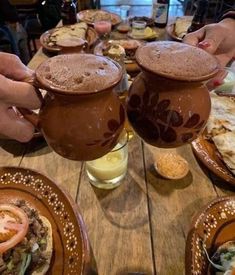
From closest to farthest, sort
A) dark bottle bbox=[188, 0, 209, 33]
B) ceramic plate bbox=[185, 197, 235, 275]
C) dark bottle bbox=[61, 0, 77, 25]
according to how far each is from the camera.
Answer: ceramic plate bbox=[185, 197, 235, 275], dark bottle bbox=[188, 0, 209, 33], dark bottle bbox=[61, 0, 77, 25]

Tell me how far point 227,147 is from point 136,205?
0.32 meters

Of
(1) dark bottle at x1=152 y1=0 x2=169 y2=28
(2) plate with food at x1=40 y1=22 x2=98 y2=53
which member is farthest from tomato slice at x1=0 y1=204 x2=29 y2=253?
(1) dark bottle at x1=152 y1=0 x2=169 y2=28

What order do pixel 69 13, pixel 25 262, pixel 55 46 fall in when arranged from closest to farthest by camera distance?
pixel 25 262, pixel 55 46, pixel 69 13

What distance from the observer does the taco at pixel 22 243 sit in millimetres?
558

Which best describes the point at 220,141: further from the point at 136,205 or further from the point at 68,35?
the point at 68,35

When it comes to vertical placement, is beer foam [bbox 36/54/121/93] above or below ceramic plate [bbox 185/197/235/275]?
above

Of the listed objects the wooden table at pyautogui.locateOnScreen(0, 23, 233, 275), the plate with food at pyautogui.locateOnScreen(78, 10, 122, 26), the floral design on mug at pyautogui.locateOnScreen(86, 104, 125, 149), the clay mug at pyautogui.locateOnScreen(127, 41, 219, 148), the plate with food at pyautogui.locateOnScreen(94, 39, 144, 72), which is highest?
the clay mug at pyautogui.locateOnScreen(127, 41, 219, 148)

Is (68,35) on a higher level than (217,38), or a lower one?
lower

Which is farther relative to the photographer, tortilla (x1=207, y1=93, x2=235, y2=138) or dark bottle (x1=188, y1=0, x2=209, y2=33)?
dark bottle (x1=188, y1=0, x2=209, y2=33)

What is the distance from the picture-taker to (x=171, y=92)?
41cm

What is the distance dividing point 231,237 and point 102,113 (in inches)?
16.7

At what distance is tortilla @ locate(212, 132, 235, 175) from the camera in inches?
30.5

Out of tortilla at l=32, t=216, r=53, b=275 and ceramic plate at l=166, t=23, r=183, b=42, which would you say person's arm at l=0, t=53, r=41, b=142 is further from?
ceramic plate at l=166, t=23, r=183, b=42

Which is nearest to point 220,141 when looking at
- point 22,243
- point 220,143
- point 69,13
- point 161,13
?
point 220,143
